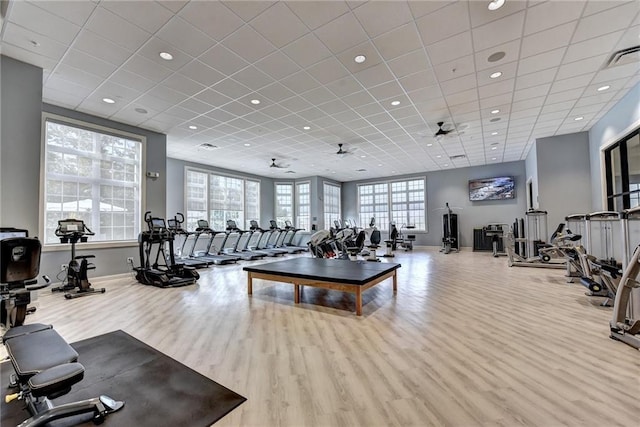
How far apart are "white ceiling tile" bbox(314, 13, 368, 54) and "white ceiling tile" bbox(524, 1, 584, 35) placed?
185 centimetres

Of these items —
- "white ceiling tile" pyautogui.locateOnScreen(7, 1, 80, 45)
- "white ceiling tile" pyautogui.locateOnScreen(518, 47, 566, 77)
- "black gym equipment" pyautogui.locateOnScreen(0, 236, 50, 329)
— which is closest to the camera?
"black gym equipment" pyautogui.locateOnScreen(0, 236, 50, 329)

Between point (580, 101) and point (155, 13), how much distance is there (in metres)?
7.28

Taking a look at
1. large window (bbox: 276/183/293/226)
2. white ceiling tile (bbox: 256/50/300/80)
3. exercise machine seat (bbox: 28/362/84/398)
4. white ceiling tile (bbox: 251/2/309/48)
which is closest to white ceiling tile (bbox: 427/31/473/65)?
white ceiling tile (bbox: 251/2/309/48)

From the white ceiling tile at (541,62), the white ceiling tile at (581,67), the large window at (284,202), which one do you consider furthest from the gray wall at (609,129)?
the large window at (284,202)

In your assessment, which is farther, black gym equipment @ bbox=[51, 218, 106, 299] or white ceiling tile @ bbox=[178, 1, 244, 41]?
black gym equipment @ bbox=[51, 218, 106, 299]

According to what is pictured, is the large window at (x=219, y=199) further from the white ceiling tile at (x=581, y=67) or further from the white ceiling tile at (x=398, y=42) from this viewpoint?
the white ceiling tile at (x=581, y=67)

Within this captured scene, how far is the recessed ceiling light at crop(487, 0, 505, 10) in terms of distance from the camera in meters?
2.81

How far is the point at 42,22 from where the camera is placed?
314 cm

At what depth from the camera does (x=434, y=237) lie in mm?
12445

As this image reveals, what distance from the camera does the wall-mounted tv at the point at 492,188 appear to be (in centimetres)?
1077

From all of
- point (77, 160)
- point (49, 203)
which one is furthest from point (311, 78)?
point (49, 203)

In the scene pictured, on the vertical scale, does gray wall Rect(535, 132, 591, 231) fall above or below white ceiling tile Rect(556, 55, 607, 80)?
below

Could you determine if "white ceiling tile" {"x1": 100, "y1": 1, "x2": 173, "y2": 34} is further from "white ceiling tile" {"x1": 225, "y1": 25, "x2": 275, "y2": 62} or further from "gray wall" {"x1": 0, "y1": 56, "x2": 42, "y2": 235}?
"gray wall" {"x1": 0, "y1": 56, "x2": 42, "y2": 235}

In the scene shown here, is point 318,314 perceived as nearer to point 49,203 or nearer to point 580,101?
point 49,203
